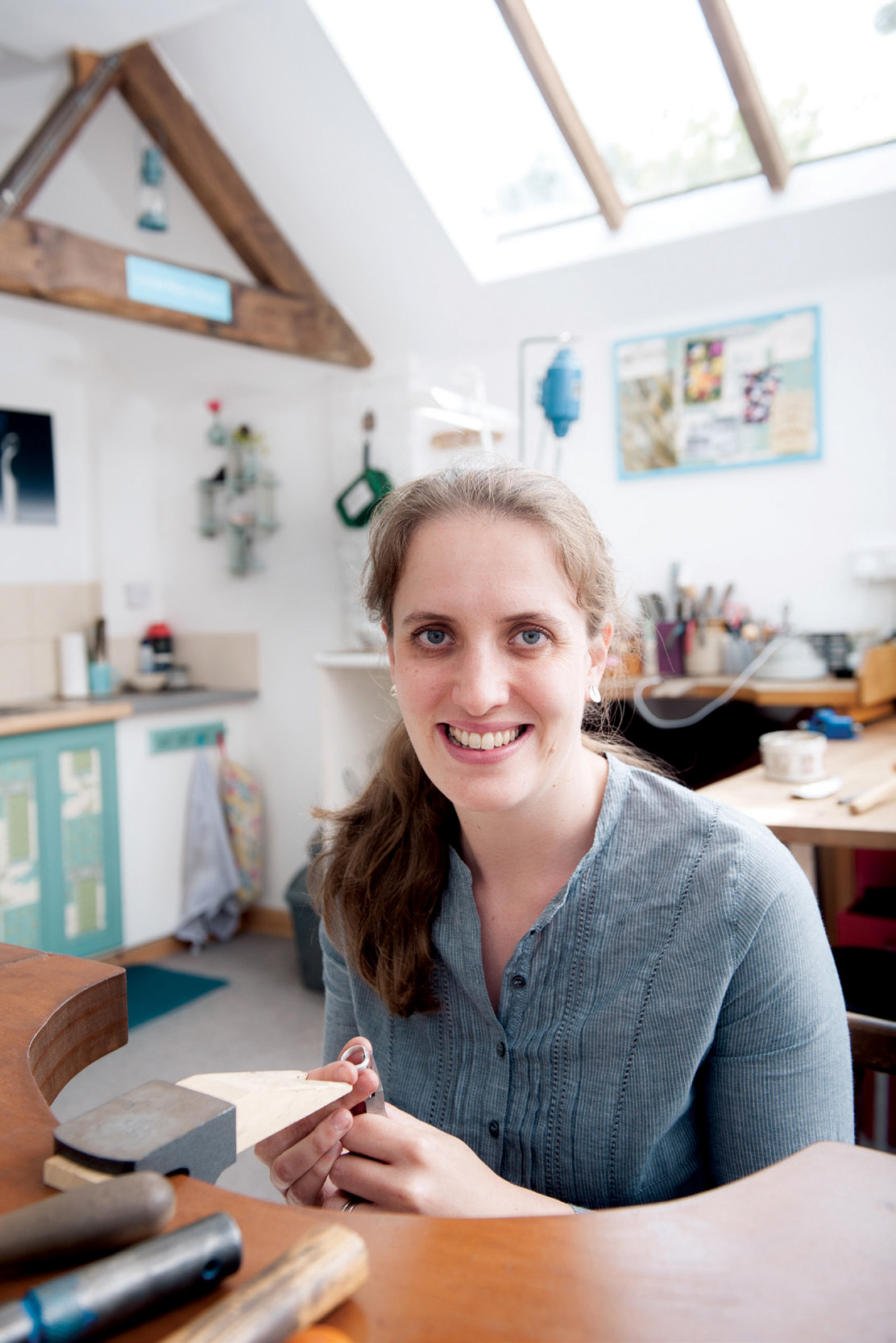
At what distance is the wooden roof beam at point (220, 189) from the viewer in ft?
12.2

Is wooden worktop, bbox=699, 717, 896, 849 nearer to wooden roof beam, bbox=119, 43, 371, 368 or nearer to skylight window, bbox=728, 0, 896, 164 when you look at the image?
skylight window, bbox=728, 0, 896, 164

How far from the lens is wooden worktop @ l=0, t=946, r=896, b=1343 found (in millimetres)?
494

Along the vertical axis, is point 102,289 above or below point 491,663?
above

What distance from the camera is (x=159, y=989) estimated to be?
3668 millimetres

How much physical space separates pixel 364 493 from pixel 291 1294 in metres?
3.67

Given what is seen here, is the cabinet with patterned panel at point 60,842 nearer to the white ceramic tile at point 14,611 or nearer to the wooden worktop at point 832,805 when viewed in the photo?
the white ceramic tile at point 14,611

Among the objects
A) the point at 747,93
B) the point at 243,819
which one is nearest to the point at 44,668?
the point at 243,819

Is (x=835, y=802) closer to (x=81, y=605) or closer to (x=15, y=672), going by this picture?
(x=15, y=672)

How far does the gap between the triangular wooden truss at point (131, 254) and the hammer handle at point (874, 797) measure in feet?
9.01

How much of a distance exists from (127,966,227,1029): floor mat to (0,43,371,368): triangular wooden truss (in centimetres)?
236

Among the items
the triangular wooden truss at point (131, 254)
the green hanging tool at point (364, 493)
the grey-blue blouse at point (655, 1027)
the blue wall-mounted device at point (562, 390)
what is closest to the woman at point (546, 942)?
the grey-blue blouse at point (655, 1027)

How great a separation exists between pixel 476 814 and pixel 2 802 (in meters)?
2.80

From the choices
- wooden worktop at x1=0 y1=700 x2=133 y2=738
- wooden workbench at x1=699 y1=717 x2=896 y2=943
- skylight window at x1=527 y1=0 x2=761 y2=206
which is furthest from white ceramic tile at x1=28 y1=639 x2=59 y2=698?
wooden workbench at x1=699 y1=717 x2=896 y2=943

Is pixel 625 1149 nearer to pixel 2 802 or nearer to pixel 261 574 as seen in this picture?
pixel 2 802
